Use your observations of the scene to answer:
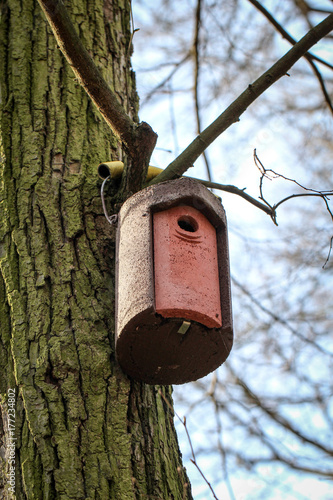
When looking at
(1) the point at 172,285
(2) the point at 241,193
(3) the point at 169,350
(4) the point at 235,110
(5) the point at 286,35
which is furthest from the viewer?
(5) the point at 286,35

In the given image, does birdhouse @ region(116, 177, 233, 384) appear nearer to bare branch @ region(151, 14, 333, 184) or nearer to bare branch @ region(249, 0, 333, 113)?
bare branch @ region(151, 14, 333, 184)

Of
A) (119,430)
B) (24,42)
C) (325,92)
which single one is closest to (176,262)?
(119,430)

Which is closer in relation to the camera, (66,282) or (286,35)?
(66,282)

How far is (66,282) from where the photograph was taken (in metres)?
1.86

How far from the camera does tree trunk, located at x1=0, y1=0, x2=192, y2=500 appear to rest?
161cm

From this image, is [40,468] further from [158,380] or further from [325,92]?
[325,92]

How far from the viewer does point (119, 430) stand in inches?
66.1

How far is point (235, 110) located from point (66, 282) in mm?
784

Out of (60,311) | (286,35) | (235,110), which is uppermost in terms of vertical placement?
(286,35)

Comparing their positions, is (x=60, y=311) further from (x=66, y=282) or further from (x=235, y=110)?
(x=235, y=110)

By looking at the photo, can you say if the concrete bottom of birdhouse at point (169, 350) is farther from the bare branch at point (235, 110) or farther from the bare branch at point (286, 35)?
the bare branch at point (286, 35)

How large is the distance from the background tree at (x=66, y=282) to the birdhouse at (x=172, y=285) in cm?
11

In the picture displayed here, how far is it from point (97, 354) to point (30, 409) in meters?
0.24

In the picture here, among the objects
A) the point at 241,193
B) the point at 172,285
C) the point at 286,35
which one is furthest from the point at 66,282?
the point at 286,35
